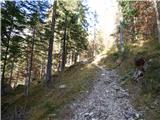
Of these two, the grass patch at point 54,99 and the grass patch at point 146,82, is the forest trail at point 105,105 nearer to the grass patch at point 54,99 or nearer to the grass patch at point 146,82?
the grass patch at point 146,82

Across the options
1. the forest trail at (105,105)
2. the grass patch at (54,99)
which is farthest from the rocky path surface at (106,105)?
the grass patch at (54,99)

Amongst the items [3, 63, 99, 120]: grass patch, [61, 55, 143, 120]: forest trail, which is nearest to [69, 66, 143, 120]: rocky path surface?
[61, 55, 143, 120]: forest trail

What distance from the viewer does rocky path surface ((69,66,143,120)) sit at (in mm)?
15148

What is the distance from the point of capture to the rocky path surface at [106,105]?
15148 millimetres

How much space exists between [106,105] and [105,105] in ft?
0.22

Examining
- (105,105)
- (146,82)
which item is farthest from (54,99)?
(146,82)

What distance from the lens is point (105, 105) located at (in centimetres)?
1652

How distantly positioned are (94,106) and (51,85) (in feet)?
32.9

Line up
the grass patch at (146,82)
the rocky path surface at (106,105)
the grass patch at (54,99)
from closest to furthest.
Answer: the rocky path surface at (106,105)
the grass patch at (146,82)
the grass patch at (54,99)

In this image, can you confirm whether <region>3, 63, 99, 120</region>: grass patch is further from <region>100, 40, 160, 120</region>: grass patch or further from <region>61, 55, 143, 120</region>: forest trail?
<region>100, 40, 160, 120</region>: grass patch

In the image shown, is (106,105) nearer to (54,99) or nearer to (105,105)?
(105,105)

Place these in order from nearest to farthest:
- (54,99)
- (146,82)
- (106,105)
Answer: (106,105)
(146,82)
(54,99)

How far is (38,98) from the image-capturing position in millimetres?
24156

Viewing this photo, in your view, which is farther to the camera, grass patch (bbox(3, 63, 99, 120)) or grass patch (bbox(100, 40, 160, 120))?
grass patch (bbox(3, 63, 99, 120))
